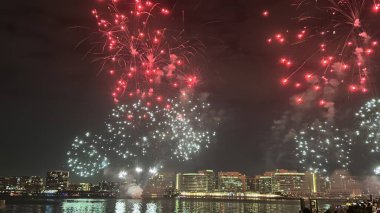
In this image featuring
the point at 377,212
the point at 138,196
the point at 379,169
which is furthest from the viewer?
the point at 138,196

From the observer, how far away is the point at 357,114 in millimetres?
47312

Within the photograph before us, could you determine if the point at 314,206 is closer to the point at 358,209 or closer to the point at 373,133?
the point at 358,209

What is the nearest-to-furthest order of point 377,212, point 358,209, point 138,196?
point 358,209 < point 377,212 < point 138,196

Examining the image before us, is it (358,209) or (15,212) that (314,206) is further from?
(15,212)

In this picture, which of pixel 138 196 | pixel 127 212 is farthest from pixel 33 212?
pixel 138 196

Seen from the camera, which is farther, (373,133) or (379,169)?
(379,169)

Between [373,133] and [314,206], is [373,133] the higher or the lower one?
the higher one

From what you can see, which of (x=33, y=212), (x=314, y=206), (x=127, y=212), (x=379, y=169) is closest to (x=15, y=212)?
(x=33, y=212)

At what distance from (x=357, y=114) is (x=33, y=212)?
49.7 m

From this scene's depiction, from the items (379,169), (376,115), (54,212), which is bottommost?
(54,212)

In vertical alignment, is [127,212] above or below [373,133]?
below

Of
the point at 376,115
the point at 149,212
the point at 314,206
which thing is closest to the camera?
the point at 314,206

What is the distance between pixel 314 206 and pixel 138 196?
127394 millimetres

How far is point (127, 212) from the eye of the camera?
64.2 metres
